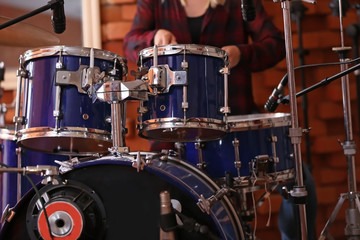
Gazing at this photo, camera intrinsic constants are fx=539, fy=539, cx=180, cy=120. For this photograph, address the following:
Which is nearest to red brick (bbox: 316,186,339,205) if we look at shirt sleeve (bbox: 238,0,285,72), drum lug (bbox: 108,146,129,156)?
shirt sleeve (bbox: 238,0,285,72)

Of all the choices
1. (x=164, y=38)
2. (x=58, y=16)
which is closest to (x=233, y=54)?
(x=164, y=38)

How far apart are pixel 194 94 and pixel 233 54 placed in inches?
28.3

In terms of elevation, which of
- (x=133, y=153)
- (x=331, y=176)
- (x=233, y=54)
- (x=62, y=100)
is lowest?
(x=331, y=176)

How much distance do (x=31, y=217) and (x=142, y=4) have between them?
5.25 ft

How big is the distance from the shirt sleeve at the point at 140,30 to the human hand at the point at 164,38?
0.44ft

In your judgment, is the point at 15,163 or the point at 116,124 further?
the point at 15,163

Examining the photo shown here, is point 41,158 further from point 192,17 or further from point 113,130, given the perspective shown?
point 192,17

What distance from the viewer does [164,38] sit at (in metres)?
2.71

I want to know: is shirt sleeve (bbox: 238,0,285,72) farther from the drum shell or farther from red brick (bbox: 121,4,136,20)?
red brick (bbox: 121,4,136,20)

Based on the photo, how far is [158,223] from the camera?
186 centimetres

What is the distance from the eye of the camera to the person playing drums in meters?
2.93

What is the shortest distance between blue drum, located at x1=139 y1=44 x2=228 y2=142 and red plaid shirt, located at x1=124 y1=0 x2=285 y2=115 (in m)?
0.81

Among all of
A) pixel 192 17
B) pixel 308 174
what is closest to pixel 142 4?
pixel 192 17

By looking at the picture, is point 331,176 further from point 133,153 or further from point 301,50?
point 133,153
